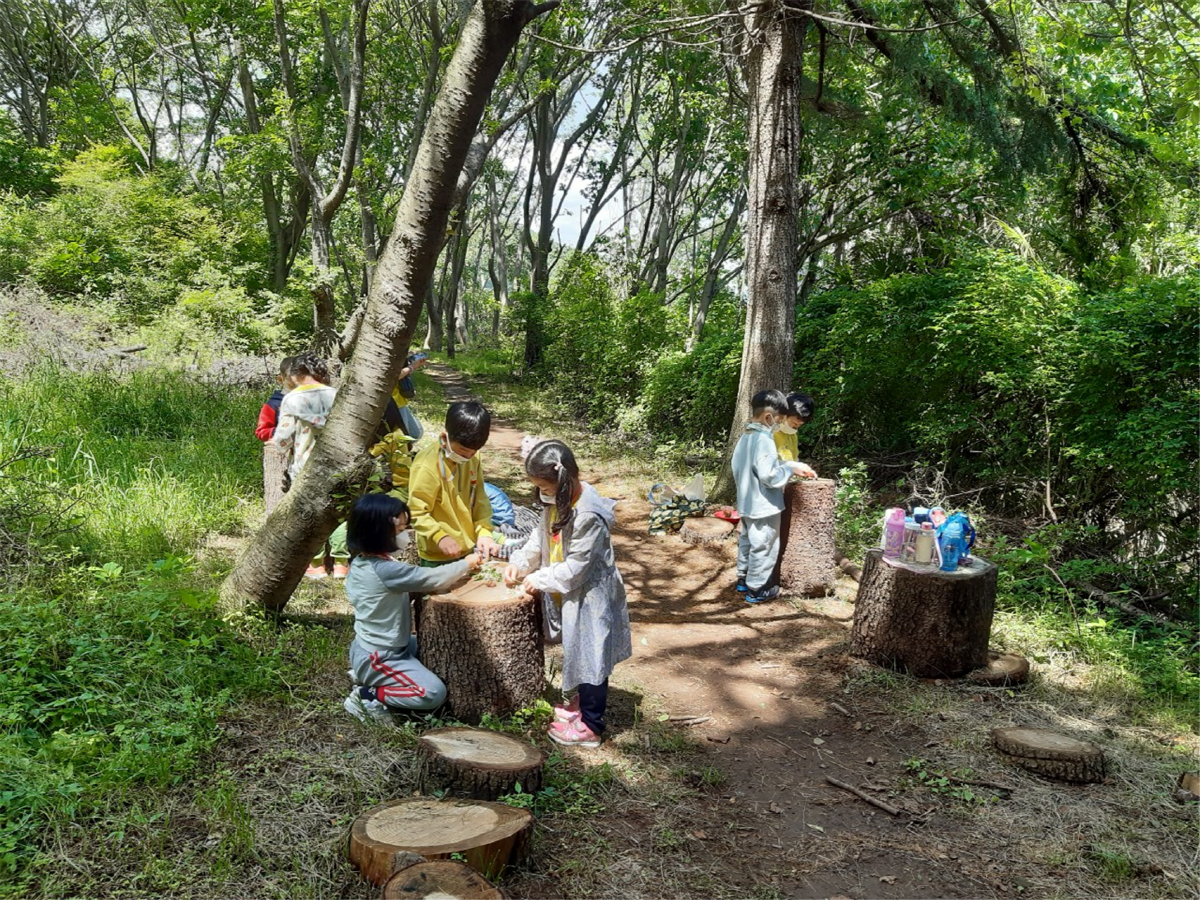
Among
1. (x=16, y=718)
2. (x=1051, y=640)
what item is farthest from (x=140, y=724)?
(x=1051, y=640)

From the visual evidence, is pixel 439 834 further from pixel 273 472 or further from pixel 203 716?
pixel 273 472

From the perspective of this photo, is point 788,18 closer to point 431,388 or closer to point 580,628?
point 580,628

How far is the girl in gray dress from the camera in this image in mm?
3725

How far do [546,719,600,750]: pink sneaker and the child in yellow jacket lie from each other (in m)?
1.06

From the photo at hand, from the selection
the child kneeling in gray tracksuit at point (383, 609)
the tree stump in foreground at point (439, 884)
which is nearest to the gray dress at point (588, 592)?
the child kneeling in gray tracksuit at point (383, 609)

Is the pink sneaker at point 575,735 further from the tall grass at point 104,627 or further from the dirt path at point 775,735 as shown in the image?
the tall grass at point 104,627

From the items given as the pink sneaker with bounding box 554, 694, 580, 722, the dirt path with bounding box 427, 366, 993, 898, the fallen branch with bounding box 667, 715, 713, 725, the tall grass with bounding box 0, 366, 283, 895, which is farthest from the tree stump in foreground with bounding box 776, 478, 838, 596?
the tall grass with bounding box 0, 366, 283, 895

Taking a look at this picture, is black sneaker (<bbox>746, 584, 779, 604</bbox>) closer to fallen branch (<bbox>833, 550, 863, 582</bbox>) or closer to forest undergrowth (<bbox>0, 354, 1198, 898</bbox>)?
fallen branch (<bbox>833, 550, 863, 582</bbox>)

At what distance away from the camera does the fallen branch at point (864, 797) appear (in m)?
3.52

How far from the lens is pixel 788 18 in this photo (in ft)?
24.0

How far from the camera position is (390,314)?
12.7 ft

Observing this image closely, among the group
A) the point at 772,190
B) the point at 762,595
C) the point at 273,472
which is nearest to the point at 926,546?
the point at 762,595

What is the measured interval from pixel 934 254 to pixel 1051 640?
7098mm

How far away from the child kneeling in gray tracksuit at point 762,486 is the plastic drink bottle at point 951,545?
4.68 ft
